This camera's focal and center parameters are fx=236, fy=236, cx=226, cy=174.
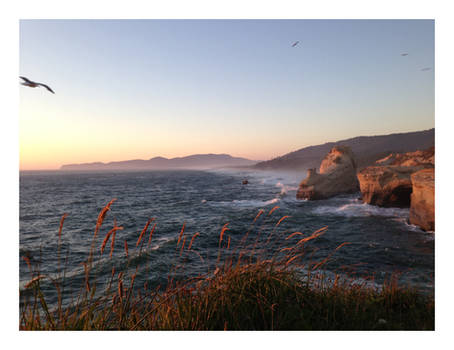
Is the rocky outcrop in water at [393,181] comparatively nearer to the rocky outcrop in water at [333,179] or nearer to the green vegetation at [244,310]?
the rocky outcrop in water at [333,179]

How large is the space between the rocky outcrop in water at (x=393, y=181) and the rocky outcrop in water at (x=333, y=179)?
507 centimetres

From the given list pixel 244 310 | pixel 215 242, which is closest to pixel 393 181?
pixel 215 242

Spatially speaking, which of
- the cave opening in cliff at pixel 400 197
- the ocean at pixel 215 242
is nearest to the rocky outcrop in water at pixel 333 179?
the ocean at pixel 215 242

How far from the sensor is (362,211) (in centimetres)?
1480

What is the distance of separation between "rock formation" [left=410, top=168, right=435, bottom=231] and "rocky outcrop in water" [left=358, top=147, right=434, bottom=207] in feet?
12.4

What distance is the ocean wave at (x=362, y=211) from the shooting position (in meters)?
13.2

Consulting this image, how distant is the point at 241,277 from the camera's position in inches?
112

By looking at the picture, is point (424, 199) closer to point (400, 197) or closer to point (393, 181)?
point (393, 181)

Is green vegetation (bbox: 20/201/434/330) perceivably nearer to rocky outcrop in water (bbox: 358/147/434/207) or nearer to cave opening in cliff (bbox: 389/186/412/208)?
rocky outcrop in water (bbox: 358/147/434/207)

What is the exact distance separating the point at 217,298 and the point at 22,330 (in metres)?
2.11

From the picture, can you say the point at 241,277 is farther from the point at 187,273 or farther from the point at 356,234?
the point at 356,234

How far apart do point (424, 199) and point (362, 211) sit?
589 cm
